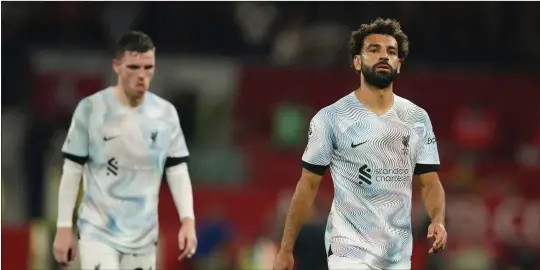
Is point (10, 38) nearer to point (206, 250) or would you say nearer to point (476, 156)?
point (206, 250)

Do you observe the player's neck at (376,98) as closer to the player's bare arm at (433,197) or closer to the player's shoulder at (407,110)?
the player's shoulder at (407,110)

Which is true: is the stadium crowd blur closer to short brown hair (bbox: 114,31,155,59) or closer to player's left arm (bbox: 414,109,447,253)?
short brown hair (bbox: 114,31,155,59)

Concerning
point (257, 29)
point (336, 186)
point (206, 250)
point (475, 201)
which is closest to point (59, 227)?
point (336, 186)

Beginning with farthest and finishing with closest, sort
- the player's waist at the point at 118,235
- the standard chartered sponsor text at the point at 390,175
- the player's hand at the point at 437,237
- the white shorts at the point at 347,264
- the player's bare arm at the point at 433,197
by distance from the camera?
the player's waist at the point at 118,235 < the player's bare arm at the point at 433,197 < the standard chartered sponsor text at the point at 390,175 < the white shorts at the point at 347,264 < the player's hand at the point at 437,237

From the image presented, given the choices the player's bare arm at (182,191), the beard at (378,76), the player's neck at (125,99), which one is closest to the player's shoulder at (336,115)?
the beard at (378,76)

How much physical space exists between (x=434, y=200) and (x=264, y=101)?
1284cm

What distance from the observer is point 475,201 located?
2094 cm

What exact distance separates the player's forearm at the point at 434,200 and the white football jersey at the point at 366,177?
0.19m

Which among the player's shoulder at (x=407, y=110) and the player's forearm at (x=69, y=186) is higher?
the player's shoulder at (x=407, y=110)

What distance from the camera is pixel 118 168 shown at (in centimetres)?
1086

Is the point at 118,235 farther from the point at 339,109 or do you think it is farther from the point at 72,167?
the point at 339,109

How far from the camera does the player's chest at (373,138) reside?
9008mm

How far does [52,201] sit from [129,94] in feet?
30.6

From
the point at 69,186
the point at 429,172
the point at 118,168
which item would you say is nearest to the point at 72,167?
the point at 69,186
